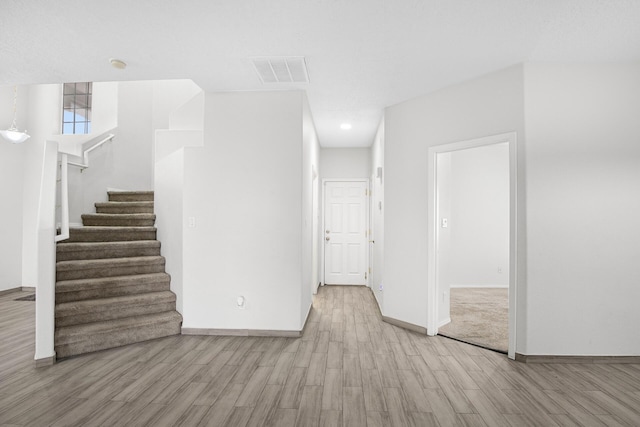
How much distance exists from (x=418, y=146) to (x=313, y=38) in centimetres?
186

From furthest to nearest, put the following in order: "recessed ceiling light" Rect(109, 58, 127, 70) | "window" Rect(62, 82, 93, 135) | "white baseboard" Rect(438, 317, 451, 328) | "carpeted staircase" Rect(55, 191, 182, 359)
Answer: "window" Rect(62, 82, 93, 135) < "white baseboard" Rect(438, 317, 451, 328) < "carpeted staircase" Rect(55, 191, 182, 359) < "recessed ceiling light" Rect(109, 58, 127, 70)

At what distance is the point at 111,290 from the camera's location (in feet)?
11.7

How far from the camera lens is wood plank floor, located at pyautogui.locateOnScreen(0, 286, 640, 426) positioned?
213cm

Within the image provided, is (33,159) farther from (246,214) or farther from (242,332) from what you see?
(242,332)

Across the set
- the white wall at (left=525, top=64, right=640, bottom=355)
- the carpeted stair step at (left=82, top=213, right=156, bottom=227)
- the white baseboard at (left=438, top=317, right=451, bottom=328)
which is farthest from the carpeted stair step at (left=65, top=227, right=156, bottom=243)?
the white wall at (left=525, top=64, right=640, bottom=355)

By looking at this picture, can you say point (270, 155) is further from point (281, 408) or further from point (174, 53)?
point (281, 408)

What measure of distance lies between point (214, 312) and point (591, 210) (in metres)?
3.83

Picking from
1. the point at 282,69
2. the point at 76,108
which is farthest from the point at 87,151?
the point at 282,69

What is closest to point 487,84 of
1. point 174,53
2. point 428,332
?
point 428,332

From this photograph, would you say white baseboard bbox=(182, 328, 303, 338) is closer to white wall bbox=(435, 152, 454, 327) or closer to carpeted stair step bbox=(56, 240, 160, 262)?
carpeted stair step bbox=(56, 240, 160, 262)

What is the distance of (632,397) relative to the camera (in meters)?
2.40

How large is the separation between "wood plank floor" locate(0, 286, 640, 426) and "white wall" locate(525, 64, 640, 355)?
321mm

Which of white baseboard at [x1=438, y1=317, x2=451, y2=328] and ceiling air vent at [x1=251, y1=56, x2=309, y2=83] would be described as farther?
white baseboard at [x1=438, y1=317, x2=451, y2=328]

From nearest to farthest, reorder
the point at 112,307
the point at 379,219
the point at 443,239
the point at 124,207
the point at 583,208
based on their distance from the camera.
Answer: the point at 583,208 → the point at 112,307 → the point at 443,239 → the point at 124,207 → the point at 379,219
